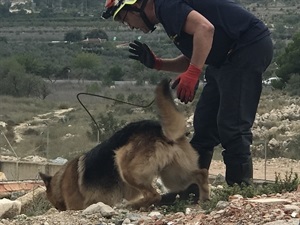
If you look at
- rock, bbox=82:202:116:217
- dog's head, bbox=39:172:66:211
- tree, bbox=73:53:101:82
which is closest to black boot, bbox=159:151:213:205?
rock, bbox=82:202:116:217

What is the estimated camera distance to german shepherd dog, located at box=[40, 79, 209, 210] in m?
6.59

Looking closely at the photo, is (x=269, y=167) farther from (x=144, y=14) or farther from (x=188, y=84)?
(x=188, y=84)

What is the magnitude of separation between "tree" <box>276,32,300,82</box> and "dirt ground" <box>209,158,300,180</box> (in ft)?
61.7

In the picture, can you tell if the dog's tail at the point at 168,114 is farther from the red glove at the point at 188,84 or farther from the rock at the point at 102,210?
the rock at the point at 102,210

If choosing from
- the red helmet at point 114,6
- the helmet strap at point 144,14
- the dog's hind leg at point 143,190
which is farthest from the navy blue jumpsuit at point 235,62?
the dog's hind leg at point 143,190

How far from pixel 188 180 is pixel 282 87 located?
3058cm

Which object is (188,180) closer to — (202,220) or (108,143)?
(108,143)

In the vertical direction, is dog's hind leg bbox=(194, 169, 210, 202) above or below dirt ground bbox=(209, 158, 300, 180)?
above

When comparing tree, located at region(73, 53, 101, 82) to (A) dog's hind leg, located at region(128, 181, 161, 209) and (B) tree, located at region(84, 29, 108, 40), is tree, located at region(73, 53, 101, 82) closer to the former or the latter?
(B) tree, located at region(84, 29, 108, 40)

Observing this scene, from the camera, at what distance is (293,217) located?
5020 millimetres

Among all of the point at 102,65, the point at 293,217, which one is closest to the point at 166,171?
the point at 293,217

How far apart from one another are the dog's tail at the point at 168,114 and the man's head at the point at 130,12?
522 mm

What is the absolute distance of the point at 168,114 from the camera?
6590mm

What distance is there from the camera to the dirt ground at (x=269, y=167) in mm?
13206
